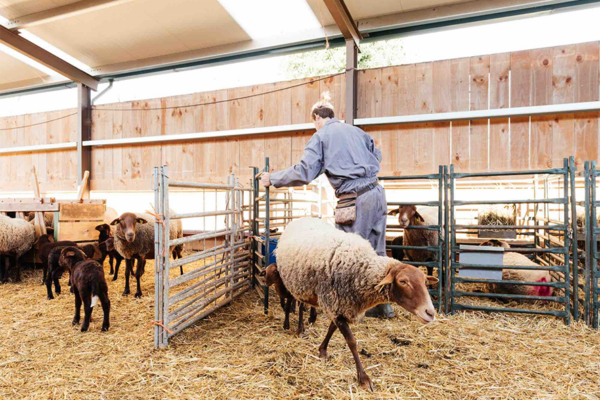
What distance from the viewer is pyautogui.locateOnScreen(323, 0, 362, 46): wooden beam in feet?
18.3

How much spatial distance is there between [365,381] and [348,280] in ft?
2.29

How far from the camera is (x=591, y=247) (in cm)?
361

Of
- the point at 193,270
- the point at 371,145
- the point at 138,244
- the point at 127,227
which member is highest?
the point at 371,145

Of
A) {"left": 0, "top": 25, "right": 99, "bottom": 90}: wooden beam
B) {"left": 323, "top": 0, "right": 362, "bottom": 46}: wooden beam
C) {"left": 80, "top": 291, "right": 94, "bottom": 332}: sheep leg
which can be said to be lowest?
{"left": 80, "top": 291, "right": 94, "bottom": 332}: sheep leg

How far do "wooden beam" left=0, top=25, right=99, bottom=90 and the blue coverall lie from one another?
25.2 feet

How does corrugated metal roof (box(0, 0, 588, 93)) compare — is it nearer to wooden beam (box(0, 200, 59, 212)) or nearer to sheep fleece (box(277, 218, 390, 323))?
wooden beam (box(0, 200, 59, 212))

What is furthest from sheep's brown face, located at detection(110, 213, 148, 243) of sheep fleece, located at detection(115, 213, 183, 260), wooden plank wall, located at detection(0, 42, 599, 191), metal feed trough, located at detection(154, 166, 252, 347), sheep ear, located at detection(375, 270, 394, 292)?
sheep ear, located at detection(375, 270, 394, 292)

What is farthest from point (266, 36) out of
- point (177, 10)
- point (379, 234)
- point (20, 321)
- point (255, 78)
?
point (20, 321)

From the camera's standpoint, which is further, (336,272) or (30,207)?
(30,207)

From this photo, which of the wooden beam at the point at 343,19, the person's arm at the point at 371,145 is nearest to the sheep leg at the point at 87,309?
the person's arm at the point at 371,145

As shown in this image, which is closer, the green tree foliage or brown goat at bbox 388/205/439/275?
brown goat at bbox 388/205/439/275

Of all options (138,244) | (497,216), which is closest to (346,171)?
(138,244)

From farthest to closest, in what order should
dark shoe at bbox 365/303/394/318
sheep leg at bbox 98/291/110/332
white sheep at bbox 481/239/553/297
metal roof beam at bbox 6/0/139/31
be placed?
metal roof beam at bbox 6/0/139/31 → white sheep at bbox 481/239/553/297 → dark shoe at bbox 365/303/394/318 → sheep leg at bbox 98/291/110/332

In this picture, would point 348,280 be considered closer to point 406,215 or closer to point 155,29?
point 406,215
